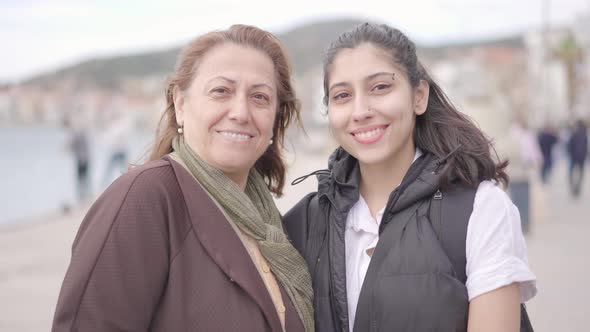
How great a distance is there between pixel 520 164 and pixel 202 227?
32.7ft

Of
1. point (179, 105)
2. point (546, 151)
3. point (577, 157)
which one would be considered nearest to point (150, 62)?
point (546, 151)

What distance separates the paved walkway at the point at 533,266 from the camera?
5.13 m

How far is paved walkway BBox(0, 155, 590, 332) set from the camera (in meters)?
5.13

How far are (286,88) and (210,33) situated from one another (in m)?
0.45

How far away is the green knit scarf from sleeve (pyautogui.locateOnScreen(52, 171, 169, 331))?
0.27m

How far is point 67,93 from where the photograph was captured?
109 metres

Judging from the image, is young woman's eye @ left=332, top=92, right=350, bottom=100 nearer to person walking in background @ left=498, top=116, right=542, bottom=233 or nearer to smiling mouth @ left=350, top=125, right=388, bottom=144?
smiling mouth @ left=350, top=125, right=388, bottom=144

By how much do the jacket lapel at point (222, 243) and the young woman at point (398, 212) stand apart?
35 centimetres

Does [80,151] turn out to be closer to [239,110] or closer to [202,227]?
[239,110]

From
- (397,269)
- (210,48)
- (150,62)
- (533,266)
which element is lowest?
(533,266)

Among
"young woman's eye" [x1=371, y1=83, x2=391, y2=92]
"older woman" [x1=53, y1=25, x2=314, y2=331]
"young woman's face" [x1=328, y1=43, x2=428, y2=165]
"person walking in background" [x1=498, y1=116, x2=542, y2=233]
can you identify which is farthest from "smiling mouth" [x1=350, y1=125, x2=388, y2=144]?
"person walking in background" [x1=498, y1=116, x2=542, y2=233]

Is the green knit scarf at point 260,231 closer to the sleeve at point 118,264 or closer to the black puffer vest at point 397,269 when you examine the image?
the black puffer vest at point 397,269

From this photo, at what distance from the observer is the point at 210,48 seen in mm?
2309

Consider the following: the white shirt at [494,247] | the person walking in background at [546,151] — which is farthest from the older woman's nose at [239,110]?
the person walking in background at [546,151]
